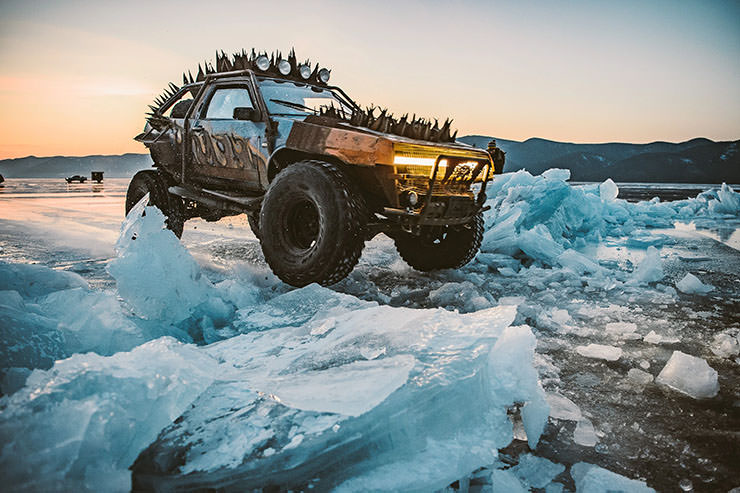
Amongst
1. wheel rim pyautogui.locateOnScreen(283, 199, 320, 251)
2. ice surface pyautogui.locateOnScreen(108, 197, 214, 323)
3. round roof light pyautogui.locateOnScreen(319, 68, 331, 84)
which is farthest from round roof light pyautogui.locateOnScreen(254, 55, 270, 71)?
ice surface pyautogui.locateOnScreen(108, 197, 214, 323)

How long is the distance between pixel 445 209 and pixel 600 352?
1.56 metres

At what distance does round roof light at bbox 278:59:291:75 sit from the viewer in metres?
4.59

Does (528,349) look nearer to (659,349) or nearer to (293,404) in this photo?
(293,404)

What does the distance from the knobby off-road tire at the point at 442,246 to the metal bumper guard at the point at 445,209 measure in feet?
1.24

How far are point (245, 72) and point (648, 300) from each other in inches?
167

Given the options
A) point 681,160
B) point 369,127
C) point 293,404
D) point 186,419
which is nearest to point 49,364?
point 186,419

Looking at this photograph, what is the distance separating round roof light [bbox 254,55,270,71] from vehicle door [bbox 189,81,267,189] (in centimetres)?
→ 24

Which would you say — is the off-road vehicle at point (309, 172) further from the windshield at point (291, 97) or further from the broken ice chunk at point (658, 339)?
the broken ice chunk at point (658, 339)

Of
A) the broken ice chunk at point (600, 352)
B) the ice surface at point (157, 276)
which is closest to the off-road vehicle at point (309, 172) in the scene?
the ice surface at point (157, 276)

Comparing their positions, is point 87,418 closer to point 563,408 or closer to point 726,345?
point 563,408

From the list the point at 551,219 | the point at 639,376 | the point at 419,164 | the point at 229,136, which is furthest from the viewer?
the point at 551,219

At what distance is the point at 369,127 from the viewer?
347 centimetres

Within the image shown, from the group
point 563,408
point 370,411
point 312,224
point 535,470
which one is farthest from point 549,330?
point 312,224

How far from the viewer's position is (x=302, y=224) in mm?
3678
